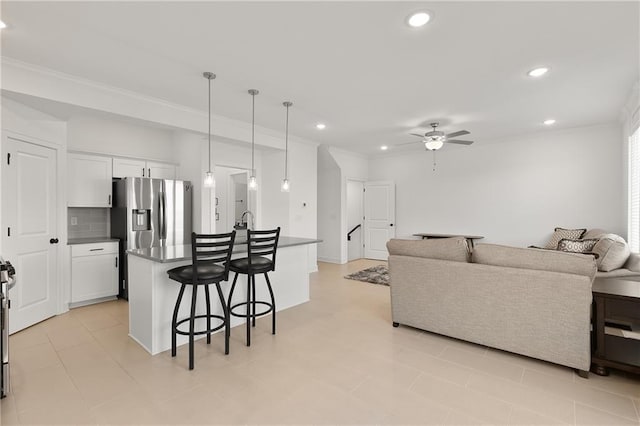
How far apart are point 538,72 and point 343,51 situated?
2095 mm

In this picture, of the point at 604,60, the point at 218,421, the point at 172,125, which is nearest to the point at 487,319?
the point at 218,421

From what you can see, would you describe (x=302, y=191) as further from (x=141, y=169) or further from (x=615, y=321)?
(x=615, y=321)

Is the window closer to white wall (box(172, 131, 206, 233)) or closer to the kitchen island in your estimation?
the kitchen island

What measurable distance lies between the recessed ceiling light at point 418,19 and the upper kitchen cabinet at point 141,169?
448cm

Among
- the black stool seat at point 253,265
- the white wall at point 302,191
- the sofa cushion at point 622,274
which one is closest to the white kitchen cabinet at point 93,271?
the black stool seat at point 253,265

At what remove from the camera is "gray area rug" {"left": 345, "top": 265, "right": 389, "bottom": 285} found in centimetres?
567

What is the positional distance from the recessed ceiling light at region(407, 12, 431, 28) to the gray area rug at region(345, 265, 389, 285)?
4.13 meters

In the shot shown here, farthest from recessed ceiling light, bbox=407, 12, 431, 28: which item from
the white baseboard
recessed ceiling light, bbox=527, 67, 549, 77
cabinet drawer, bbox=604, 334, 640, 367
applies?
the white baseboard

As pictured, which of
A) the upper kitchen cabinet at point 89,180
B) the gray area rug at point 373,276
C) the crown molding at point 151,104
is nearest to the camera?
the crown molding at point 151,104

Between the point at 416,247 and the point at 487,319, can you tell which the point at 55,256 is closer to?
the point at 416,247

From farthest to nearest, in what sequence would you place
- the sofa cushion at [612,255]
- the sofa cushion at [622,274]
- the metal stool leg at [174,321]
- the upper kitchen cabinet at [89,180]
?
the upper kitchen cabinet at [89,180], the sofa cushion at [612,255], the sofa cushion at [622,274], the metal stool leg at [174,321]

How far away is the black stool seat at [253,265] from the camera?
10.4 ft

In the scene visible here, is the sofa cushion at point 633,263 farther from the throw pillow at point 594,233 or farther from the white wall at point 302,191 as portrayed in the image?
the white wall at point 302,191

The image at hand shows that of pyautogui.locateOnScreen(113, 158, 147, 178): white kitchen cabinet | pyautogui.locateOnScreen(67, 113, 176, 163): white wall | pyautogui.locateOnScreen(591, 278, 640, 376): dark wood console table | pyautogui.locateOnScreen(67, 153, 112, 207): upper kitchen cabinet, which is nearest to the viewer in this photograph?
pyautogui.locateOnScreen(591, 278, 640, 376): dark wood console table
